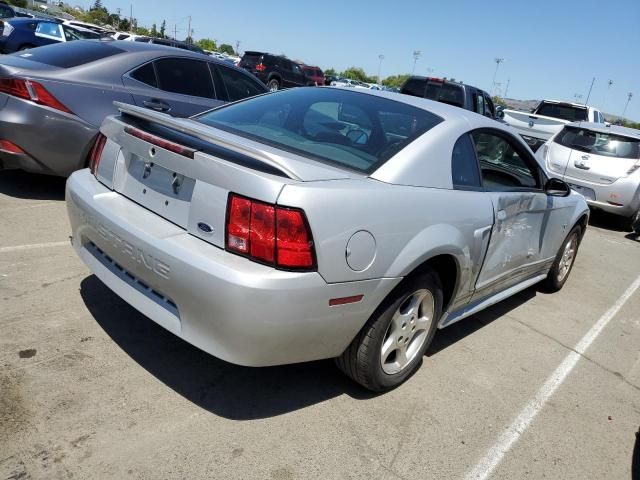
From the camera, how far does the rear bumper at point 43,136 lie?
4.52 metres

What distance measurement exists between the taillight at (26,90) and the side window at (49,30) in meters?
14.4

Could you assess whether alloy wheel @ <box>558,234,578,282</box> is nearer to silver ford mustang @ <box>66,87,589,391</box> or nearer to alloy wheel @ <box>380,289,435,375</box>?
silver ford mustang @ <box>66,87,589,391</box>

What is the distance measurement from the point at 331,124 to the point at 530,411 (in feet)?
6.52

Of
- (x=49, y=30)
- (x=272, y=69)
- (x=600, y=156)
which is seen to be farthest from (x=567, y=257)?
(x=272, y=69)

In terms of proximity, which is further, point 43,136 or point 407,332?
point 43,136

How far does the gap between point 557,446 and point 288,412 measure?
1382mm

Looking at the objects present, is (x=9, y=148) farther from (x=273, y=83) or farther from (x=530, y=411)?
(x=273, y=83)

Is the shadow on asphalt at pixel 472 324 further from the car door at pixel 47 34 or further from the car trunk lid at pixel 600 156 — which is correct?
the car door at pixel 47 34

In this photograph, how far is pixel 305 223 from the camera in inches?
86.6

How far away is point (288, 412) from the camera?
8.71 feet

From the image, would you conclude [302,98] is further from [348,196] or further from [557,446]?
[557,446]

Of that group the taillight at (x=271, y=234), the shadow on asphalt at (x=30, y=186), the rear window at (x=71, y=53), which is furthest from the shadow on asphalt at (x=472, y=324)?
the rear window at (x=71, y=53)

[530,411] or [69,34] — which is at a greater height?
[69,34]

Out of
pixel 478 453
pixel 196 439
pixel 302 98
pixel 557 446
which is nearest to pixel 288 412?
pixel 196 439
